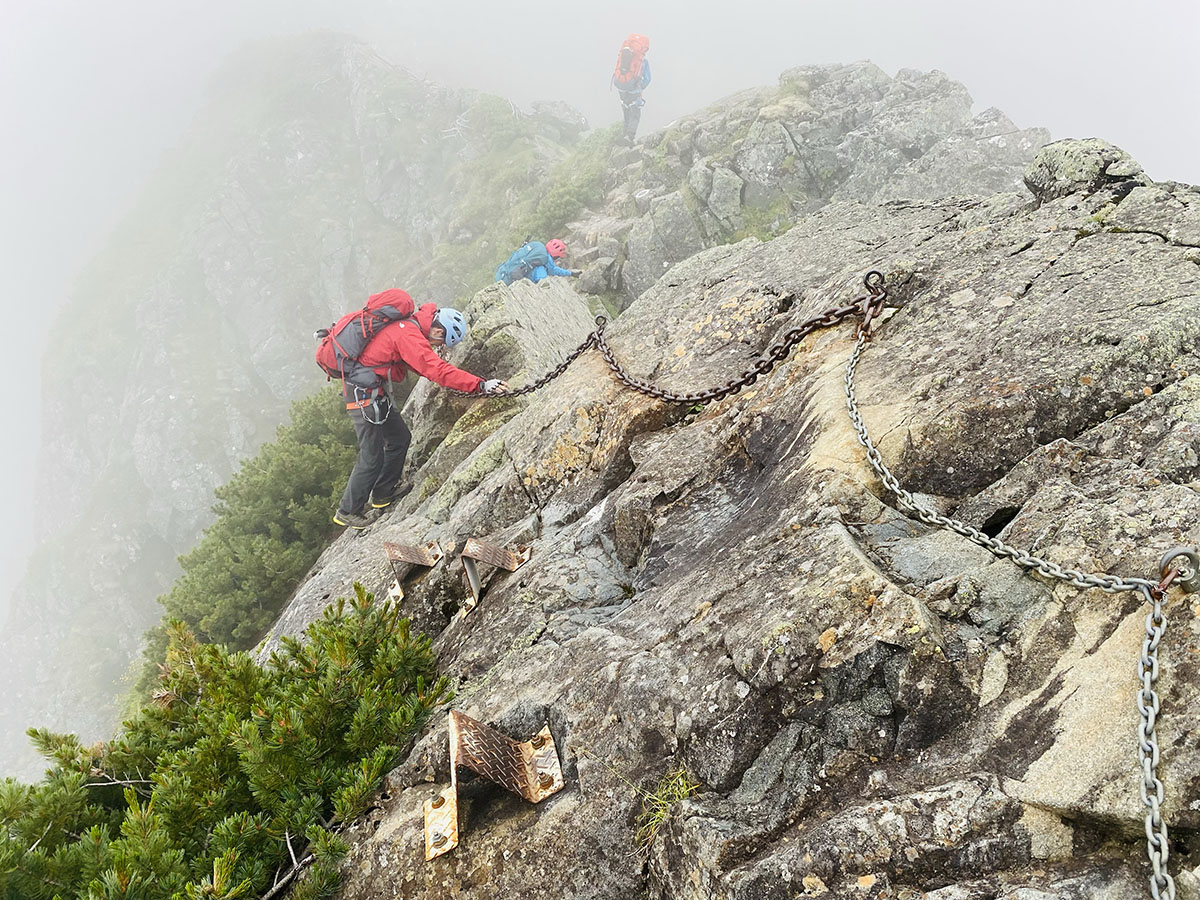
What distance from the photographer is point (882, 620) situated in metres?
3.10

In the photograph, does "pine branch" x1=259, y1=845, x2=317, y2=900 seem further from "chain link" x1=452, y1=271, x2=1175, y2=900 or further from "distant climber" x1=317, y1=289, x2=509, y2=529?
"distant climber" x1=317, y1=289, x2=509, y2=529

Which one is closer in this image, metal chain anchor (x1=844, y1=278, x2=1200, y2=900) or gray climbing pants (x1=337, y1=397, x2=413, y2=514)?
metal chain anchor (x1=844, y1=278, x2=1200, y2=900)

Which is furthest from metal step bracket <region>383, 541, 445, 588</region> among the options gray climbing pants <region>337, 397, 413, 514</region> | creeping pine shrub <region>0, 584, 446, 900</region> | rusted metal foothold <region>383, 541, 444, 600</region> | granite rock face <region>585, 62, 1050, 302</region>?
granite rock face <region>585, 62, 1050, 302</region>

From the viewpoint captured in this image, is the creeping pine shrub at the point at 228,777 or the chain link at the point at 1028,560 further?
the creeping pine shrub at the point at 228,777

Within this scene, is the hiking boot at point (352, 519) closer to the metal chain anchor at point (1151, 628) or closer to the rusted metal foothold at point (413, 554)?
the rusted metal foothold at point (413, 554)

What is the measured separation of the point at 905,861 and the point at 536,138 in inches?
2055

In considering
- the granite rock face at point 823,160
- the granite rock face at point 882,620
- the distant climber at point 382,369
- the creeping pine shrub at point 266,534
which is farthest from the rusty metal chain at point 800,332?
the granite rock face at point 823,160

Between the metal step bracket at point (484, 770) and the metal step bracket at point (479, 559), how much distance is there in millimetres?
2178

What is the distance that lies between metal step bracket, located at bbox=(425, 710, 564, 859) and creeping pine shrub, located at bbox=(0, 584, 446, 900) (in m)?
0.66

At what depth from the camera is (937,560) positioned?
3551mm

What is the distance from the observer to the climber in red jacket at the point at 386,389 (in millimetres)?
9367

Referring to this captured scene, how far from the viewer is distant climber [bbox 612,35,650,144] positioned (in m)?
31.6

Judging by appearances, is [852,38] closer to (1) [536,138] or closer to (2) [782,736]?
(1) [536,138]

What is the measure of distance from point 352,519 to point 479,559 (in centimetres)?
645
